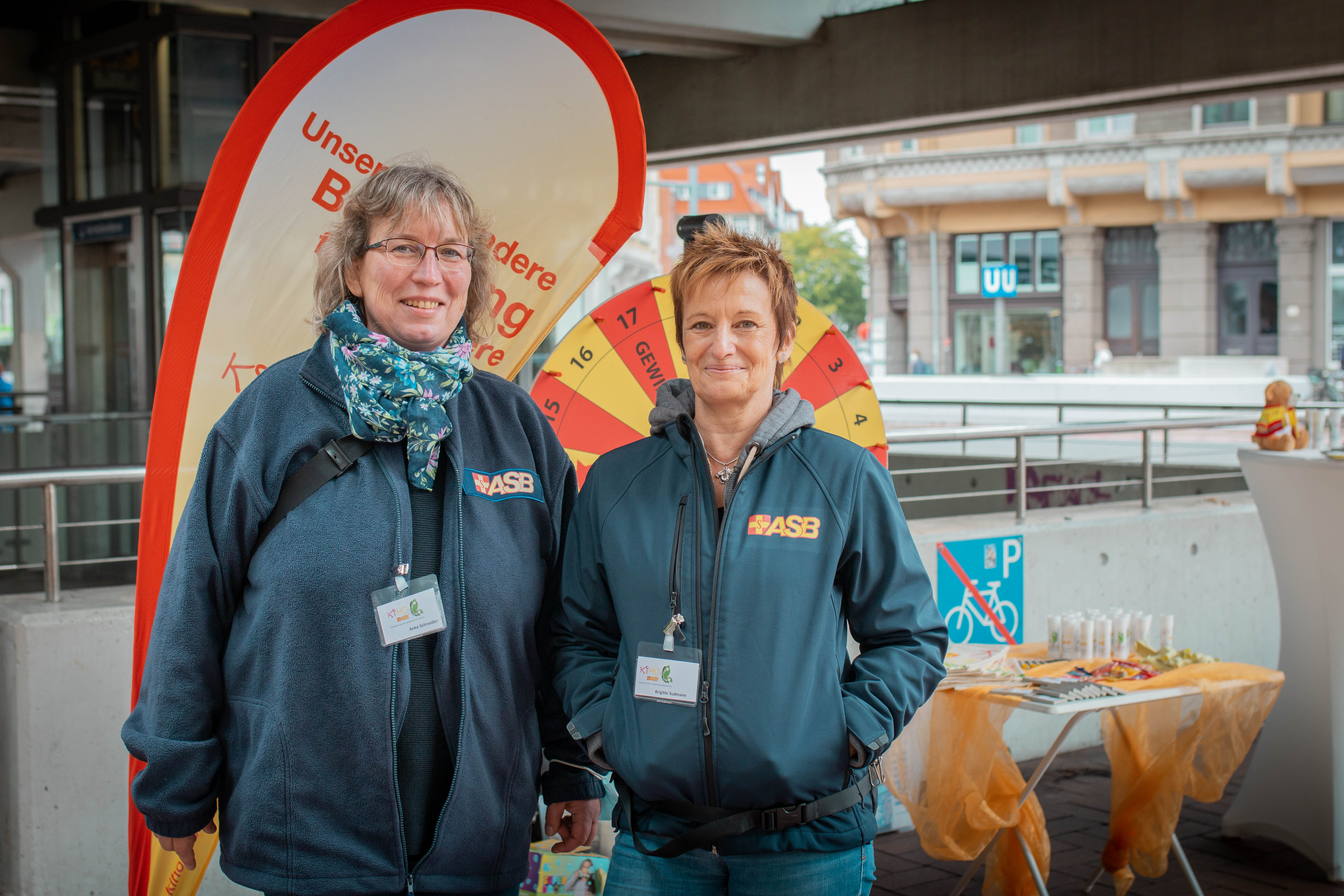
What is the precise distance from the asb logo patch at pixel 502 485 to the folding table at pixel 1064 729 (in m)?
1.82

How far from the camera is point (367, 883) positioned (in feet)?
5.97

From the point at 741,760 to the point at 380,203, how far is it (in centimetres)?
111

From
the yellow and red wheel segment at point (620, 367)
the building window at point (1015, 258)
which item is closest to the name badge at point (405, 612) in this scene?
the yellow and red wheel segment at point (620, 367)

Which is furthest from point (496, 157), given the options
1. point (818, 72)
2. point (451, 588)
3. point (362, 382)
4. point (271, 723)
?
point (818, 72)

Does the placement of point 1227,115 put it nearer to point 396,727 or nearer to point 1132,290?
point 1132,290

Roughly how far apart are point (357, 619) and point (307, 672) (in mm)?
113

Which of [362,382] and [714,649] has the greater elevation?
[362,382]

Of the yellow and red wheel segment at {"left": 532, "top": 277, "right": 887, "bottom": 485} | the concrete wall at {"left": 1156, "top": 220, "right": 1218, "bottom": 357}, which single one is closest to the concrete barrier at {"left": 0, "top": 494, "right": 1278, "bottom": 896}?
the yellow and red wheel segment at {"left": 532, "top": 277, "right": 887, "bottom": 485}

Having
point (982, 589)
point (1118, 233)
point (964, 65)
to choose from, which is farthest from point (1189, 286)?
point (982, 589)

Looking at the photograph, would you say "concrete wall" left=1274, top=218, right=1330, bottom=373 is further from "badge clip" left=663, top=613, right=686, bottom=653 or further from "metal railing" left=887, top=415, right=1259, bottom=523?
"badge clip" left=663, top=613, right=686, bottom=653

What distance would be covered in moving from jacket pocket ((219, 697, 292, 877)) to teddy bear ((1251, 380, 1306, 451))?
11.6 feet

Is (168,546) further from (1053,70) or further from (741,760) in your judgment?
(1053,70)

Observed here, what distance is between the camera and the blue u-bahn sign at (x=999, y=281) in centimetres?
2594

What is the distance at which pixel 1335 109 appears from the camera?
22.6 meters
